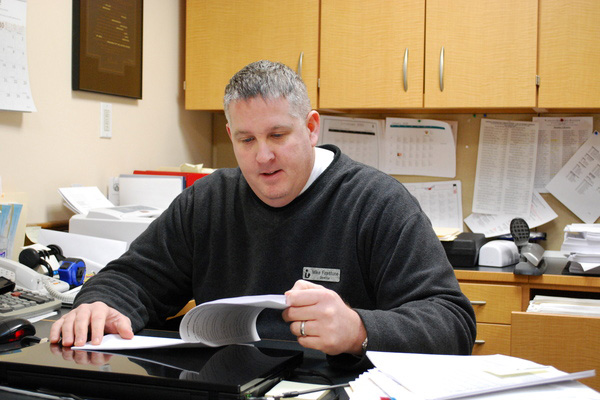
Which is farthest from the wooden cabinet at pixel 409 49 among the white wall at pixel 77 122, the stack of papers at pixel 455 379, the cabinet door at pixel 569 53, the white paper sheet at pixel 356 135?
the stack of papers at pixel 455 379

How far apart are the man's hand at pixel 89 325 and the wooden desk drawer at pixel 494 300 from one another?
142cm

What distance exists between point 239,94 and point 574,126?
6.15ft

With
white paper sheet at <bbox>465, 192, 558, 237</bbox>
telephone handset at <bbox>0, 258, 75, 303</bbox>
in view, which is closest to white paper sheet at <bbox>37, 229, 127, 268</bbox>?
telephone handset at <bbox>0, 258, 75, 303</bbox>

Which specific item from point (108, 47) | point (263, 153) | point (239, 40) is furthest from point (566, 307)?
point (108, 47)

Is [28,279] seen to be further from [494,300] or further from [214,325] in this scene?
[494,300]

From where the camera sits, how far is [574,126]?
2699 millimetres

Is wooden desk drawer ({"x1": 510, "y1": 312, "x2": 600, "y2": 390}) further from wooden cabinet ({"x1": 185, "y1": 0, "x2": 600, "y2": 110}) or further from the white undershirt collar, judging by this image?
wooden cabinet ({"x1": 185, "y1": 0, "x2": 600, "y2": 110})

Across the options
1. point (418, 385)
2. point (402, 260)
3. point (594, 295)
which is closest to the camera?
point (418, 385)

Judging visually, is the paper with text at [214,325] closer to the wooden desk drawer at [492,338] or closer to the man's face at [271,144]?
the man's face at [271,144]

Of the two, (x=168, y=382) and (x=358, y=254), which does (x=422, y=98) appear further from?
(x=168, y=382)

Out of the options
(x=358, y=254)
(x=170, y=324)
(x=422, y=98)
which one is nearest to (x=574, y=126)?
(x=422, y=98)

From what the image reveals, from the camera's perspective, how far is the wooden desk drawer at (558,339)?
1617mm

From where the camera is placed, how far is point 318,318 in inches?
38.7

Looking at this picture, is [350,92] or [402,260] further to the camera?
[350,92]
